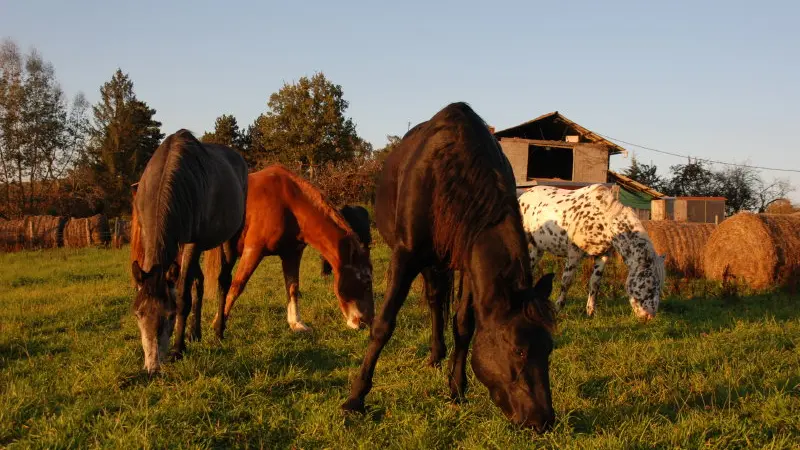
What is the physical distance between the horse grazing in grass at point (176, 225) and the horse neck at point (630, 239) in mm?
5114

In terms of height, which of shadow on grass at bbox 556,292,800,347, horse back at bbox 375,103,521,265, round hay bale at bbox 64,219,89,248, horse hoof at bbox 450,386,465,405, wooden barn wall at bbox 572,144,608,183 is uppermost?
wooden barn wall at bbox 572,144,608,183

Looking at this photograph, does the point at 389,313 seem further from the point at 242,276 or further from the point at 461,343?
the point at 242,276

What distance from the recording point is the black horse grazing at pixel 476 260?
281 cm

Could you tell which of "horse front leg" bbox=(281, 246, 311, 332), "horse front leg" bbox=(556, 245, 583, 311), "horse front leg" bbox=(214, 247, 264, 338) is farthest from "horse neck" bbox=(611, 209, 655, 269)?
"horse front leg" bbox=(214, 247, 264, 338)

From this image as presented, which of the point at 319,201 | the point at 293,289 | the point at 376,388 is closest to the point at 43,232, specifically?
the point at 293,289

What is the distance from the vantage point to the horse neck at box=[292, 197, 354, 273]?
6422mm

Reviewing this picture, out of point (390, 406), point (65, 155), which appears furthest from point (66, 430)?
point (65, 155)

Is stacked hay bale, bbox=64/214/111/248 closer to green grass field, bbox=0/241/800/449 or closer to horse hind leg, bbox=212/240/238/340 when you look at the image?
green grass field, bbox=0/241/800/449

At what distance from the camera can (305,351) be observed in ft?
16.8

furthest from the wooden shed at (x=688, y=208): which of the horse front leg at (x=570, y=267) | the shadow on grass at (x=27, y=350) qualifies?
the shadow on grass at (x=27, y=350)

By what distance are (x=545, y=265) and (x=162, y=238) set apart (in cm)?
871

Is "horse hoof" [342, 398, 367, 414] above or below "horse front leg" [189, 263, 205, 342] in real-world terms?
below

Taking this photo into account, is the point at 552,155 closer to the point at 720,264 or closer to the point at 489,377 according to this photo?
the point at 720,264

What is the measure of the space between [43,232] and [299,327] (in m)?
16.8
